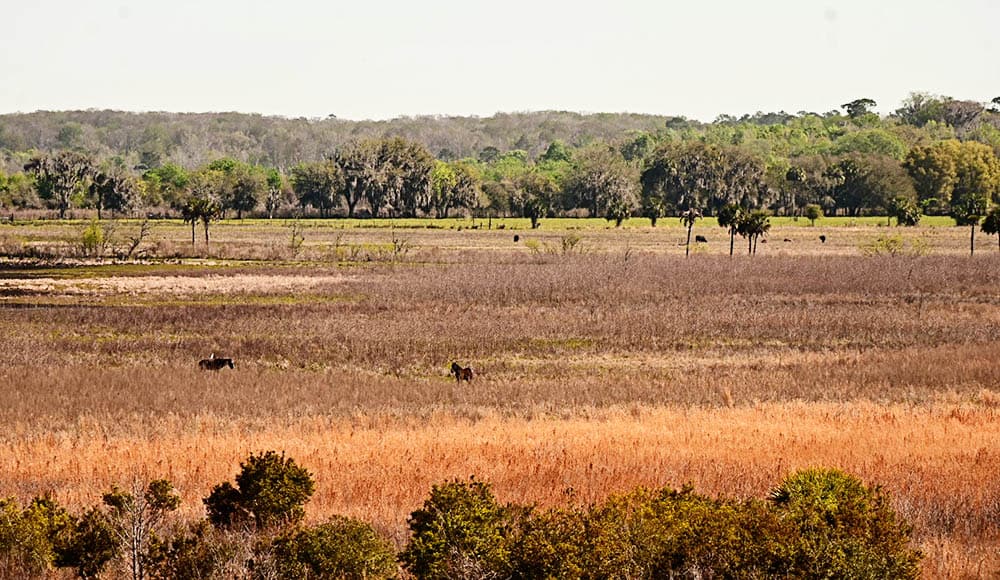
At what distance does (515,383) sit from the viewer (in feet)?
88.3

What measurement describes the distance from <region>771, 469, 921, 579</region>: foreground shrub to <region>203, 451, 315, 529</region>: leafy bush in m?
5.32

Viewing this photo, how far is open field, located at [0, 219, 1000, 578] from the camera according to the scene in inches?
632

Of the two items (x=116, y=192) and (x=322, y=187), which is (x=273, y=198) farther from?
(x=116, y=192)

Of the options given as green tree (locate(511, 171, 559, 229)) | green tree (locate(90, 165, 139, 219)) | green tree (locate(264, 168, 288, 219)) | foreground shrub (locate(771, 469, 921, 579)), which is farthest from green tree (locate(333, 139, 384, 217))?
foreground shrub (locate(771, 469, 921, 579))

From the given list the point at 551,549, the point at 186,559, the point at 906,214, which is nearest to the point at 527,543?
the point at 551,549

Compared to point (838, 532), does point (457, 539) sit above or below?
below

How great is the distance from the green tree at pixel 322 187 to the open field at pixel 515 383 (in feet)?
322

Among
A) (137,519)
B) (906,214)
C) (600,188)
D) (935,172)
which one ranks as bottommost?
(906,214)

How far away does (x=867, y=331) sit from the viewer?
37.8 metres

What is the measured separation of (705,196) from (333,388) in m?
139

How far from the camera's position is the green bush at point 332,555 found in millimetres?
10164

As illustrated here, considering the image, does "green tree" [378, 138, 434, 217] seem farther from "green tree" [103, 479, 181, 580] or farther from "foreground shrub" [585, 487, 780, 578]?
"foreground shrub" [585, 487, 780, 578]

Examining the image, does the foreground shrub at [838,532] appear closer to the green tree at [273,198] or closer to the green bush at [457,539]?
the green bush at [457,539]

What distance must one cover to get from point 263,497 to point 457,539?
11.4 feet
